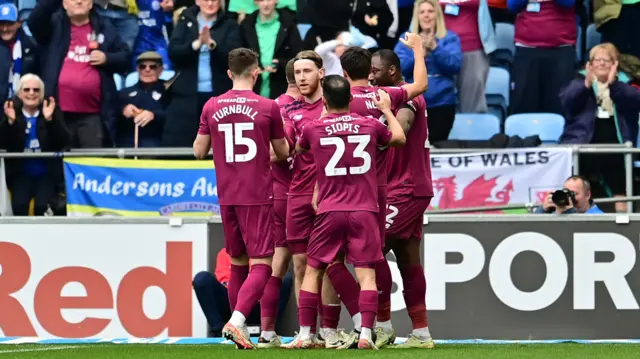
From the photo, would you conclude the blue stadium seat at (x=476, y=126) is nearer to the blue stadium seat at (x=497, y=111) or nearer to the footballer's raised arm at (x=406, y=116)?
the blue stadium seat at (x=497, y=111)

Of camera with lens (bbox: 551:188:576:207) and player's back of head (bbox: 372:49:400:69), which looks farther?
camera with lens (bbox: 551:188:576:207)

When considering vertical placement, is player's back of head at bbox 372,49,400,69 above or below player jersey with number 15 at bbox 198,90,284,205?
above

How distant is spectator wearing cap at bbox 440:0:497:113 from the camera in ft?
54.7

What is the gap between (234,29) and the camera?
16.5 meters

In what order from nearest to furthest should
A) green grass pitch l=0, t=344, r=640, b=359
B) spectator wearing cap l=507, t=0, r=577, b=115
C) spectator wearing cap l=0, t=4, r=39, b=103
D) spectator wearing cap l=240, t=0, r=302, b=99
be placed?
1. green grass pitch l=0, t=344, r=640, b=359
2. spectator wearing cap l=240, t=0, r=302, b=99
3. spectator wearing cap l=507, t=0, r=577, b=115
4. spectator wearing cap l=0, t=4, r=39, b=103

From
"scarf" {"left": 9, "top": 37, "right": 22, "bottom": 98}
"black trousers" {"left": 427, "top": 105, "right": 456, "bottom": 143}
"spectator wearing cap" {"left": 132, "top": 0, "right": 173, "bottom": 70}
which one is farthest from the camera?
"spectator wearing cap" {"left": 132, "top": 0, "right": 173, "bottom": 70}

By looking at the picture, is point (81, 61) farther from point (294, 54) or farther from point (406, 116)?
point (406, 116)

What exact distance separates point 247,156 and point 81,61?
21.4 feet

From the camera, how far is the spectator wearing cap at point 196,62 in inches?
642

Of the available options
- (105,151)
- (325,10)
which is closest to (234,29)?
(325,10)

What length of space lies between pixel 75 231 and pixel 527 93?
20.1 feet

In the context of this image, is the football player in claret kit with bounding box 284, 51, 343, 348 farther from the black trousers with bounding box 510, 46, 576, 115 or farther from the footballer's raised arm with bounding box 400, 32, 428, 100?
the black trousers with bounding box 510, 46, 576, 115

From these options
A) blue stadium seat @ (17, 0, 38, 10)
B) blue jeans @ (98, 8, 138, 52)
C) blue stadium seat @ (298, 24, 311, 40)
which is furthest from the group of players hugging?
blue stadium seat @ (17, 0, 38, 10)

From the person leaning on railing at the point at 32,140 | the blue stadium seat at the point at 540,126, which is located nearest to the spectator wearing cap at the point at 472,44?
the blue stadium seat at the point at 540,126
